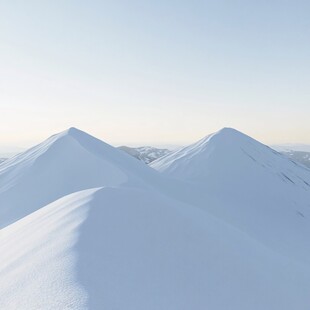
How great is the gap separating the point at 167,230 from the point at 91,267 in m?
3.19

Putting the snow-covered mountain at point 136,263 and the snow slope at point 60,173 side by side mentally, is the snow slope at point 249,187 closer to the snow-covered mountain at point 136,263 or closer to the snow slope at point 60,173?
the snow slope at point 60,173

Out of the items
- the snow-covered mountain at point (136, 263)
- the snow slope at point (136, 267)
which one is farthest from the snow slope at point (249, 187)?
the snow slope at point (136, 267)

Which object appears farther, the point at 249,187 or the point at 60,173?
the point at 249,187

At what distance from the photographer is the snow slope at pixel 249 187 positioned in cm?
2911

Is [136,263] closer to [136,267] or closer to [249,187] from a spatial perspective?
[136,267]

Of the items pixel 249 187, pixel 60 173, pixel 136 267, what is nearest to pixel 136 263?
pixel 136 267

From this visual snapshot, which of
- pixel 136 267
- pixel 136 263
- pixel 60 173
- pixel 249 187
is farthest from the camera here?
pixel 249 187

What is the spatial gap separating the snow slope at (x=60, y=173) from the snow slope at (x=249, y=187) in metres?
7.05

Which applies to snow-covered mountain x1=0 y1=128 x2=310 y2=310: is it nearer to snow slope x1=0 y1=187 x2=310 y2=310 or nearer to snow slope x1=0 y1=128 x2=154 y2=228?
snow slope x1=0 y1=187 x2=310 y2=310

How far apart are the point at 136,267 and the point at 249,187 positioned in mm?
42958

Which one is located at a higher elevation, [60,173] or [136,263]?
[136,263]

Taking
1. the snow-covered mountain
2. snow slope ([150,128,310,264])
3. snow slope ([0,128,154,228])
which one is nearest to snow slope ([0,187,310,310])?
the snow-covered mountain

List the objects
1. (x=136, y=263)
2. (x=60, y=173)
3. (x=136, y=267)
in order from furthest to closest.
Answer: (x=60, y=173) → (x=136, y=263) → (x=136, y=267)

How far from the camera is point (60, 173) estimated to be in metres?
30.6
